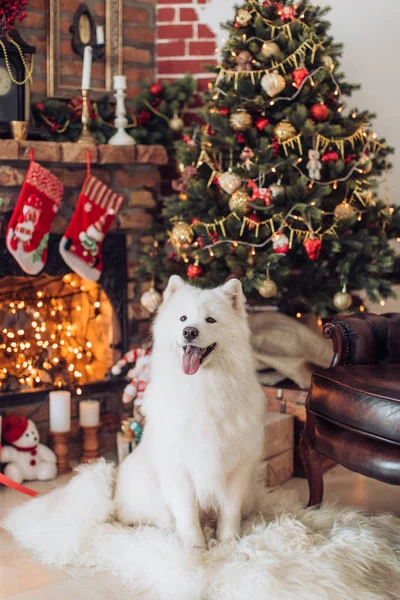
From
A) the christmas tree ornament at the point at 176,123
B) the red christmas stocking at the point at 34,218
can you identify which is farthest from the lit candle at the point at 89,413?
the christmas tree ornament at the point at 176,123

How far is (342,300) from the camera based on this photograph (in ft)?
11.6

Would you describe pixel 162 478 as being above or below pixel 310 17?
below

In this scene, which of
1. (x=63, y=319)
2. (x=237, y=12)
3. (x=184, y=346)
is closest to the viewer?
(x=184, y=346)

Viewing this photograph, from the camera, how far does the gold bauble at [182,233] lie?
3682 millimetres

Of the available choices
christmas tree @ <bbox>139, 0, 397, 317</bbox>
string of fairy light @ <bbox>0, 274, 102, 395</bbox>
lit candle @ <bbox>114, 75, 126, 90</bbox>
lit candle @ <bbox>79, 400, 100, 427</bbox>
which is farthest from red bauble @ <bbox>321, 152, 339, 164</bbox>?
lit candle @ <bbox>79, 400, 100, 427</bbox>

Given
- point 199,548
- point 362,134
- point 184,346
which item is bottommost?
point 199,548

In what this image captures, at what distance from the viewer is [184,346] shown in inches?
96.2

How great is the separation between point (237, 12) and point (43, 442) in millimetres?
2307

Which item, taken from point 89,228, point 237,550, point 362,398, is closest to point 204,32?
point 89,228

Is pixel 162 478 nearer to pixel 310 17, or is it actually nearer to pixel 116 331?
pixel 116 331

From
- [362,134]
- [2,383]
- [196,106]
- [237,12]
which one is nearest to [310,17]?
[237,12]

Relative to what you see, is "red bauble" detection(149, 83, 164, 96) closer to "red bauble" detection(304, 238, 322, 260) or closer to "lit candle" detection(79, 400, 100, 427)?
"red bauble" detection(304, 238, 322, 260)

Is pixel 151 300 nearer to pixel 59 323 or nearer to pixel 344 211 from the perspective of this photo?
pixel 59 323

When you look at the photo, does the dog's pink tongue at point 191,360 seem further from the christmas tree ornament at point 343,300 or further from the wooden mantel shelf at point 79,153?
the wooden mantel shelf at point 79,153
